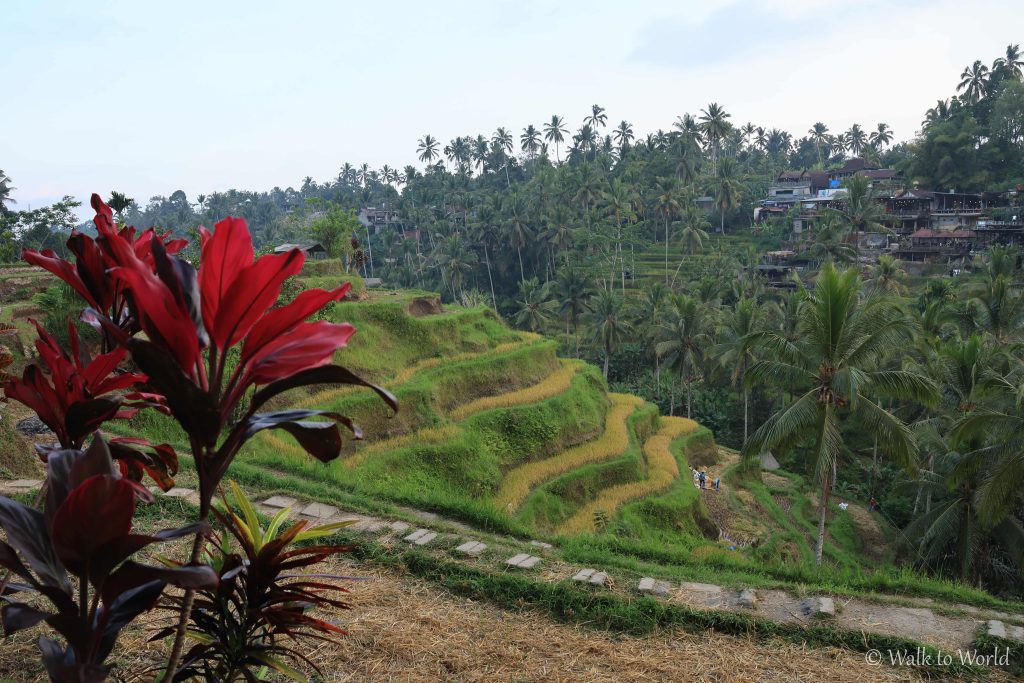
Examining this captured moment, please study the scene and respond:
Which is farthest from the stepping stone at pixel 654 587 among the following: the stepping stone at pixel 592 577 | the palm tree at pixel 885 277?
the palm tree at pixel 885 277

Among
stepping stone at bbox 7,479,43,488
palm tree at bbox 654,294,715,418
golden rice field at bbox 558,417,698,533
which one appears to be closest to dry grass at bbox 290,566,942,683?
Answer: stepping stone at bbox 7,479,43,488

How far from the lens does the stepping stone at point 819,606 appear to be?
4.93 meters

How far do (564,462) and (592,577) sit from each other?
12.6m

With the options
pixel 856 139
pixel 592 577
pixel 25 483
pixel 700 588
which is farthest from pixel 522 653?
pixel 856 139

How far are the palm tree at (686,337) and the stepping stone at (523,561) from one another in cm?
2477

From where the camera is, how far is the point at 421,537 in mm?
5875

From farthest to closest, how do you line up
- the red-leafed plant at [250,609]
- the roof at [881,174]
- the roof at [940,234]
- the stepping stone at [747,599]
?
the roof at [881,174], the roof at [940,234], the stepping stone at [747,599], the red-leafed plant at [250,609]

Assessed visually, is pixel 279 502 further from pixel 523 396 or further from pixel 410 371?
pixel 523 396

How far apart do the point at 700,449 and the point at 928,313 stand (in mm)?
9709

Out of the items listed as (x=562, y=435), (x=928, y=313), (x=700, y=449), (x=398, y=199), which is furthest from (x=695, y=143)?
(x=562, y=435)

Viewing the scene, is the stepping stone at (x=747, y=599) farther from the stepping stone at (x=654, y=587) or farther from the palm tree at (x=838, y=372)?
the palm tree at (x=838, y=372)

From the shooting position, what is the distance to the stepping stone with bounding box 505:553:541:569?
5.43 m

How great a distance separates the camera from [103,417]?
2.47 m

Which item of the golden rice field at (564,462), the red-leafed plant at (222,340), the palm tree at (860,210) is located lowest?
the golden rice field at (564,462)
